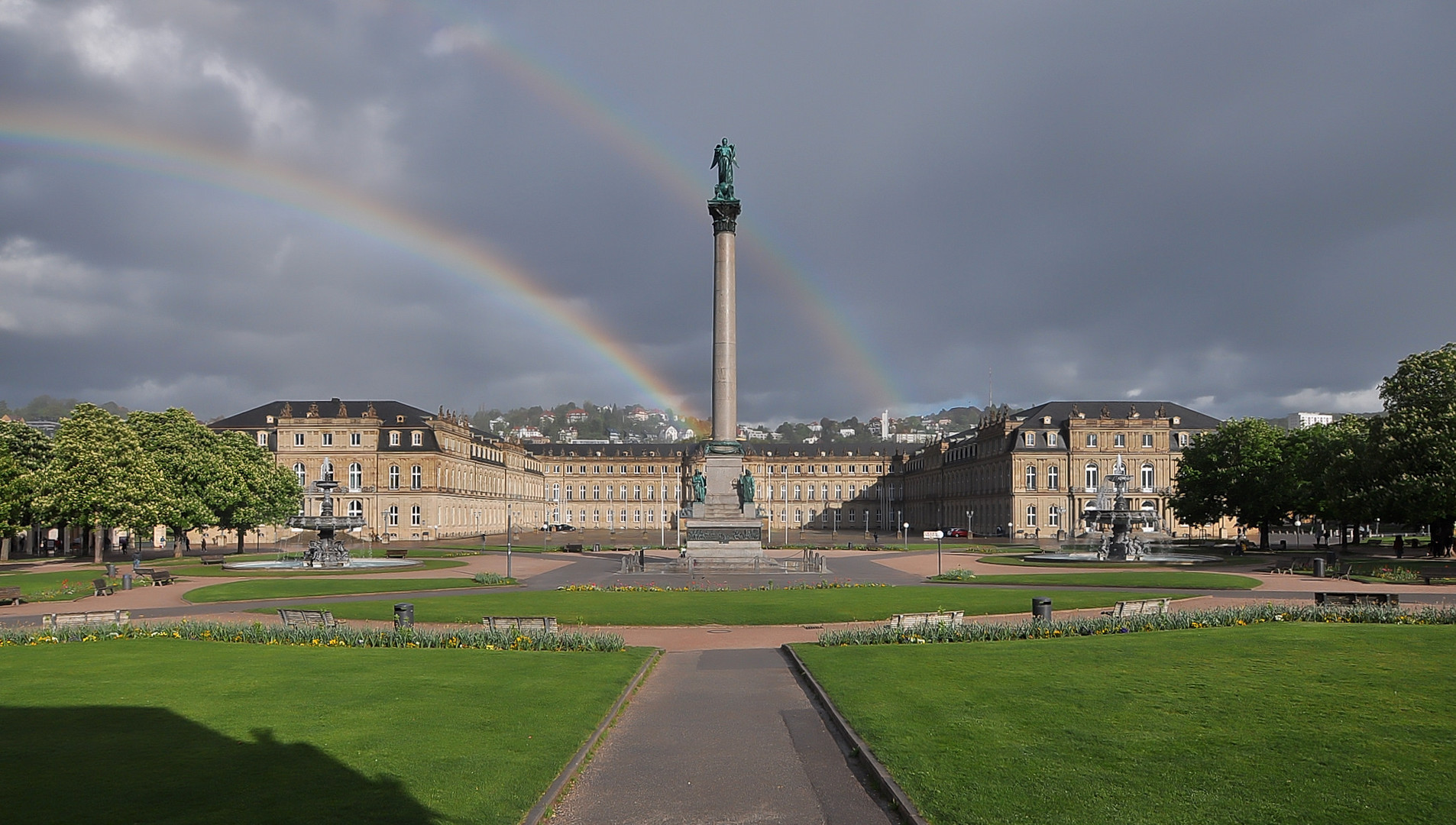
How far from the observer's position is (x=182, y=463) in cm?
8075

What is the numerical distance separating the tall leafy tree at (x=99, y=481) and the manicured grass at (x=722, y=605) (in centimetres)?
4345

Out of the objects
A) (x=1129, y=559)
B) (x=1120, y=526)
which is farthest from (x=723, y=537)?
(x=1120, y=526)

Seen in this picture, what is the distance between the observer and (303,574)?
2308 inches

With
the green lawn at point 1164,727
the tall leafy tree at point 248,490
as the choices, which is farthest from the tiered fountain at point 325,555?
the green lawn at point 1164,727

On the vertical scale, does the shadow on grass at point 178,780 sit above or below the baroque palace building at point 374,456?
below

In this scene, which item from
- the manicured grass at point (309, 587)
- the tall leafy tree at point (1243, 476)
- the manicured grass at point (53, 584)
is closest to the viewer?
the manicured grass at point (309, 587)

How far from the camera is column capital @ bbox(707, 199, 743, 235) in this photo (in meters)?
66.2

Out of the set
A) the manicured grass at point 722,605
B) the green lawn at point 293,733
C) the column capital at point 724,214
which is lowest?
the manicured grass at point 722,605

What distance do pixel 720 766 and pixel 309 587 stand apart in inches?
1496

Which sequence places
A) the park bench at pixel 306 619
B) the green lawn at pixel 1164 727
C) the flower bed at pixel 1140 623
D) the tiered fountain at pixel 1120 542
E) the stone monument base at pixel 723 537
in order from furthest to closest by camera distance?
the tiered fountain at pixel 1120 542 → the stone monument base at pixel 723 537 → the park bench at pixel 306 619 → the flower bed at pixel 1140 623 → the green lawn at pixel 1164 727

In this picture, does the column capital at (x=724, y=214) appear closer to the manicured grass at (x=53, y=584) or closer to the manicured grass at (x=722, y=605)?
the manicured grass at (x=722, y=605)

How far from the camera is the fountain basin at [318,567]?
6400cm

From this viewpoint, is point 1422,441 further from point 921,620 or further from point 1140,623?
point 921,620

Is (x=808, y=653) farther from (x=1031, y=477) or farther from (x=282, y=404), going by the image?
(x=282, y=404)
